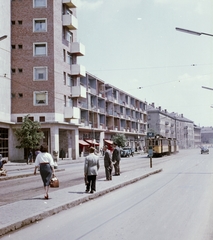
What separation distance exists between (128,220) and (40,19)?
40251mm

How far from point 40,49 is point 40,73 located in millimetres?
2876

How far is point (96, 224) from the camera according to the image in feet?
25.8

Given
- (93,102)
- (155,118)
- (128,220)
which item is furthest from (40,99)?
(155,118)

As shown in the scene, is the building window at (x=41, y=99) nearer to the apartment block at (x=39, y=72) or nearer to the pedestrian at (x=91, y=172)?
the apartment block at (x=39, y=72)

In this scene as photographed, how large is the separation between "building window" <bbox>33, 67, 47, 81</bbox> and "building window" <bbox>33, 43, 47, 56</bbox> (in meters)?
1.77

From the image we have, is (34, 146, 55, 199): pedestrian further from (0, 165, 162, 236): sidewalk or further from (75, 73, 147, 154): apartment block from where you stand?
(75, 73, 147, 154): apartment block

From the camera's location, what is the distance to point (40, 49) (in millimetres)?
45062

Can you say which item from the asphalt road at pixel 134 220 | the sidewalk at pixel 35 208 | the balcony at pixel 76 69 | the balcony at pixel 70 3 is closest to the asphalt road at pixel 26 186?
the sidewalk at pixel 35 208

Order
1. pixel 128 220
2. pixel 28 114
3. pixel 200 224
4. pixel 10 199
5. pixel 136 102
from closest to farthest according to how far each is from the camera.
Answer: pixel 200 224 < pixel 128 220 < pixel 10 199 < pixel 28 114 < pixel 136 102

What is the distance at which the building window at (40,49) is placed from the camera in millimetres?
44875

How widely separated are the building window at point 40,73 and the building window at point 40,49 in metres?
1.77

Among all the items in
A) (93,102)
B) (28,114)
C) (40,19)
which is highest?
(40,19)

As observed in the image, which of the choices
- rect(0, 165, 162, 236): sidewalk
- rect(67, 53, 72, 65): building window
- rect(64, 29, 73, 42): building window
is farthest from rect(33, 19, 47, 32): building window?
rect(0, 165, 162, 236): sidewalk

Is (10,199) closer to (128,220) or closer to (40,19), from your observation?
(128,220)
